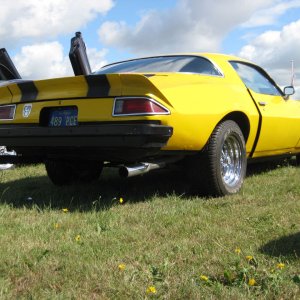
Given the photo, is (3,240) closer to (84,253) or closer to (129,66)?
(84,253)

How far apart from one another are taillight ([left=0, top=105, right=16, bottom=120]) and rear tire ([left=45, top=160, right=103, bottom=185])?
79cm

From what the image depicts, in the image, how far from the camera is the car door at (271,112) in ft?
17.7

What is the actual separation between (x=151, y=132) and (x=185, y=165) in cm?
82

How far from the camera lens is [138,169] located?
399 cm

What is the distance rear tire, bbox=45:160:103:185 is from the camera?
546 centimetres

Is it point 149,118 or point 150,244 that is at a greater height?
point 149,118

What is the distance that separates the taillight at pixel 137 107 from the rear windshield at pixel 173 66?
916mm

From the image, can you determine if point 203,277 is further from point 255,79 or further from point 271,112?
point 255,79

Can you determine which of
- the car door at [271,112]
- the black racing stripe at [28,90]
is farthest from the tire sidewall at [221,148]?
the black racing stripe at [28,90]

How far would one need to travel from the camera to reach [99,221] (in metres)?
3.67

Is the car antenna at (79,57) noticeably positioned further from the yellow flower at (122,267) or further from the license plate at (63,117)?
the yellow flower at (122,267)

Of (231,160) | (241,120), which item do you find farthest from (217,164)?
(241,120)

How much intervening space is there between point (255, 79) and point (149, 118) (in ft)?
7.47

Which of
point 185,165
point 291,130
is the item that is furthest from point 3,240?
point 291,130
